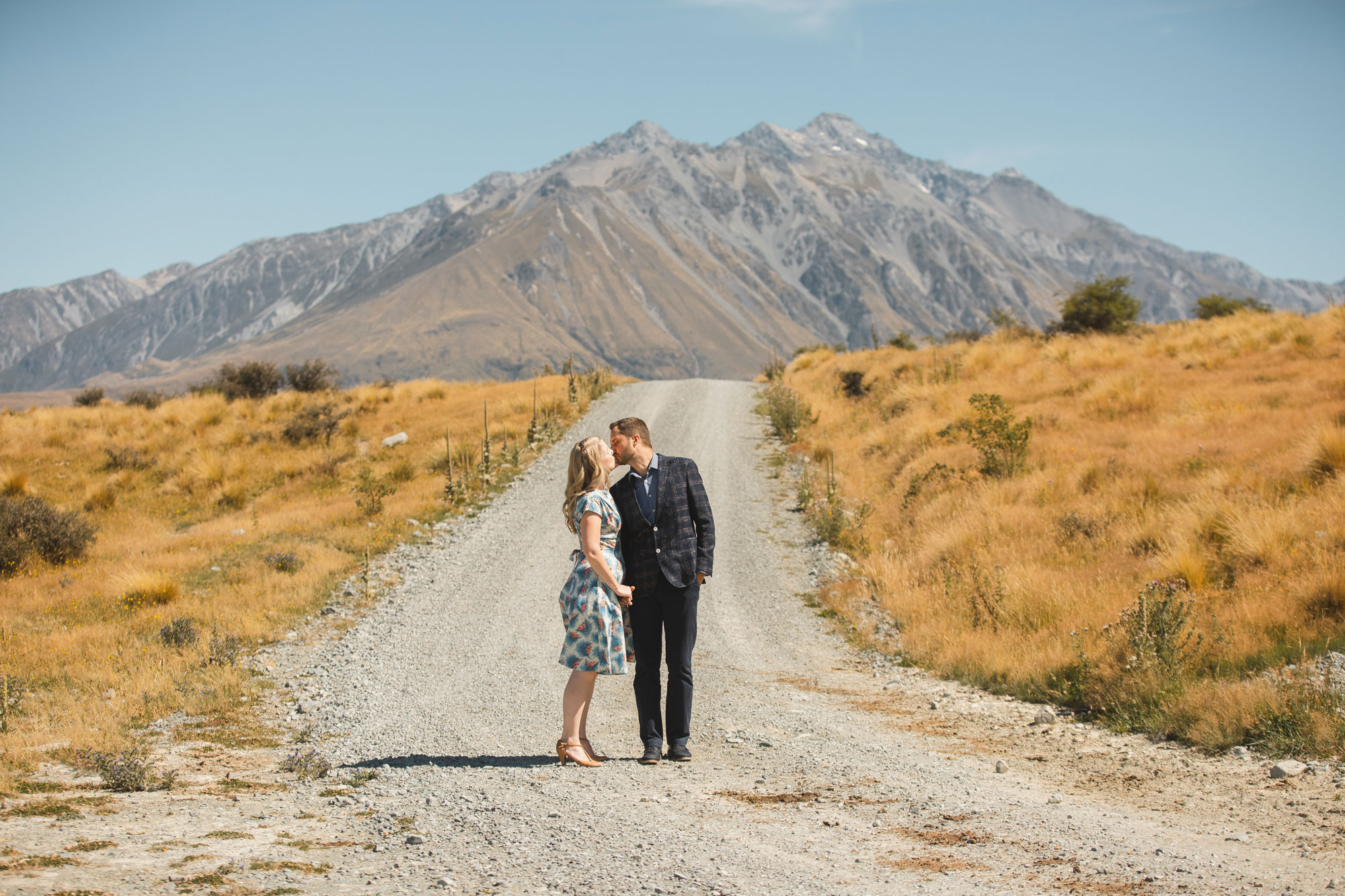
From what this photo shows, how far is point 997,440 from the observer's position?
14.3m

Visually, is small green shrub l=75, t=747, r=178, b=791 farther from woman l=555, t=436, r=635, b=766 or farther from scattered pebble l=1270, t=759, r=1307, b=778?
scattered pebble l=1270, t=759, r=1307, b=778

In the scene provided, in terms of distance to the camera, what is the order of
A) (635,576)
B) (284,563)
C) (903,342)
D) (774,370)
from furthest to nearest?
(903,342), (774,370), (284,563), (635,576)

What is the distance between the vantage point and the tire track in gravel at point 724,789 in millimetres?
3635

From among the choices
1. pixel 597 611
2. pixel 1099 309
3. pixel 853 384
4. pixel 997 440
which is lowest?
pixel 597 611

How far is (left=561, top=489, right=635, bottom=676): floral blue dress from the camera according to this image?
16.9 ft

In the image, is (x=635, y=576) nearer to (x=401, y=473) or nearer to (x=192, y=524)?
(x=401, y=473)

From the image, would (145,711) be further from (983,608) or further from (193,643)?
(983,608)

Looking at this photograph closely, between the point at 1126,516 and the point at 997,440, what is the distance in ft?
13.2

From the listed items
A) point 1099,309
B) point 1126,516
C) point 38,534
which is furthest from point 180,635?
point 1099,309

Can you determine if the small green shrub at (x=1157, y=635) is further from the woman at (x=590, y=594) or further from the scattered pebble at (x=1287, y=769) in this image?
the woman at (x=590, y=594)

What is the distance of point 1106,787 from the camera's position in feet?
16.4

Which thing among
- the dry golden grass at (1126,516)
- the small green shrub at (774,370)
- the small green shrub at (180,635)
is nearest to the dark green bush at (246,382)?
the small green shrub at (774,370)

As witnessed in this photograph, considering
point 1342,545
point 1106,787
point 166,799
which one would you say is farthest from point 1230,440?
point 166,799

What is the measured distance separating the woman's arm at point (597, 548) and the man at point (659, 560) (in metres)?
0.24
